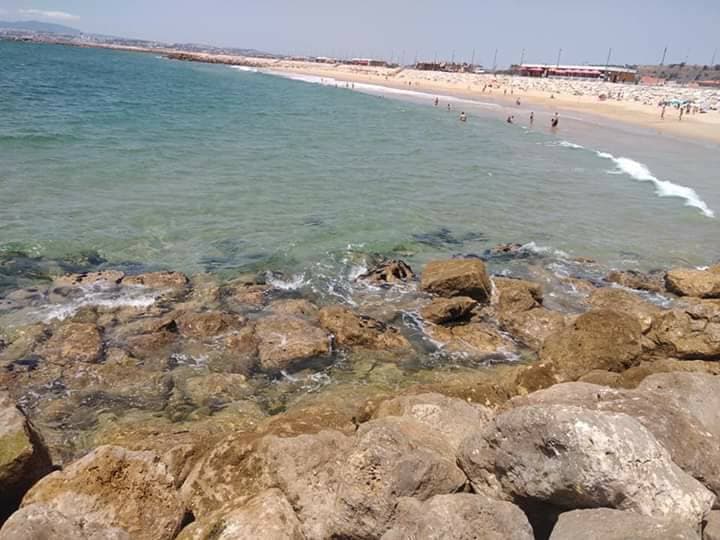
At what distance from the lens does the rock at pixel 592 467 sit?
4.12 meters

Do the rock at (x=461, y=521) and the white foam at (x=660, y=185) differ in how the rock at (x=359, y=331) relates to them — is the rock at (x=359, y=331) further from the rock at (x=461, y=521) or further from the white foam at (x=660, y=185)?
the white foam at (x=660, y=185)

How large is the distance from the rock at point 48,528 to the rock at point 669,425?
451cm

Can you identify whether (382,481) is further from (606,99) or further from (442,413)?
(606,99)

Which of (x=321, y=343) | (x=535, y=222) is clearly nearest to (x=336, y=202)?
(x=535, y=222)

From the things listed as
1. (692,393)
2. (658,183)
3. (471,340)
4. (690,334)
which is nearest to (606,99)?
(658,183)

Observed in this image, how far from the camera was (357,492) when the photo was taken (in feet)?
15.6

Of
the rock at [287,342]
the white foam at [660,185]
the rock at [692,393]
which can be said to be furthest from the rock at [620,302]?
the white foam at [660,185]

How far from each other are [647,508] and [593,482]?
40cm

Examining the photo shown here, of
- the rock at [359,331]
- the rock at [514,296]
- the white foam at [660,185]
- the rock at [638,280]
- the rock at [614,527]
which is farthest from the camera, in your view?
the white foam at [660,185]

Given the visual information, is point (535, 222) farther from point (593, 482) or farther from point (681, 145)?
point (681, 145)

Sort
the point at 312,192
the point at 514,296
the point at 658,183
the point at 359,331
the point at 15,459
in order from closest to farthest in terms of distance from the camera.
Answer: the point at 15,459
the point at 359,331
the point at 514,296
the point at 312,192
the point at 658,183

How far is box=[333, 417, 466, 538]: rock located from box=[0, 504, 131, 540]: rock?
194cm

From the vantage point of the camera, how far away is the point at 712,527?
434 cm

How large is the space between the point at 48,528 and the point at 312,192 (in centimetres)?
1999
